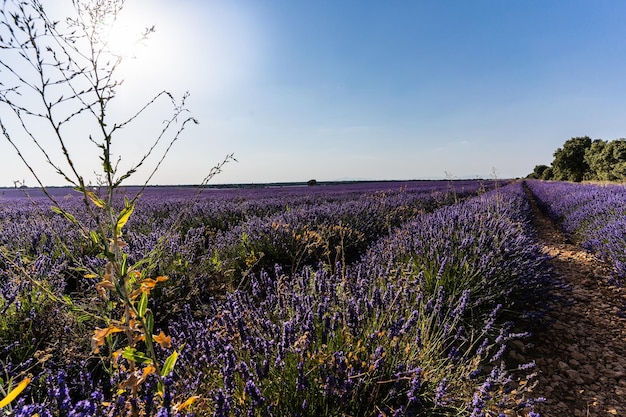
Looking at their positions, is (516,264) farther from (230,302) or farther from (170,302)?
(170,302)

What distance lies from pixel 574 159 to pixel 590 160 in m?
5.52

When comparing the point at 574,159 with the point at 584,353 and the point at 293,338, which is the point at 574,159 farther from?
the point at 293,338

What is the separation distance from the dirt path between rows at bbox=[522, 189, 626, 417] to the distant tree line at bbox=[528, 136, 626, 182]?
2201 centimetres

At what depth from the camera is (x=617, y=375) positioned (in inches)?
84.7

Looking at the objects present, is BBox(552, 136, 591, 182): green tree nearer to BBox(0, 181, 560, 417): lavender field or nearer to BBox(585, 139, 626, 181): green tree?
BBox(585, 139, 626, 181): green tree

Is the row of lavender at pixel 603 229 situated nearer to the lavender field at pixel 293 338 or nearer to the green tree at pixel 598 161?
the lavender field at pixel 293 338

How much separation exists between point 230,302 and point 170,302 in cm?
102

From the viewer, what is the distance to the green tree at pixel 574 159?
103ft

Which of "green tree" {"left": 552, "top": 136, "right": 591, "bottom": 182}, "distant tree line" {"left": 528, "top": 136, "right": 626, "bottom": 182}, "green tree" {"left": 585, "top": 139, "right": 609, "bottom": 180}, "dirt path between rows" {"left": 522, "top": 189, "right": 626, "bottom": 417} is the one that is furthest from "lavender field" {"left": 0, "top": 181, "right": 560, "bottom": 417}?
"green tree" {"left": 552, "top": 136, "right": 591, "bottom": 182}

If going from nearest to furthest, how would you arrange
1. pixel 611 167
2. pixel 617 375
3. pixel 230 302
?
pixel 230 302, pixel 617 375, pixel 611 167

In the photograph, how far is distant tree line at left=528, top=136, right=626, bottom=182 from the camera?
21.0 m

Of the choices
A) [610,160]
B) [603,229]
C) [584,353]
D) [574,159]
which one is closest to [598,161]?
[610,160]

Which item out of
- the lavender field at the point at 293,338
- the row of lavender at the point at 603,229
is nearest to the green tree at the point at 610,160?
the row of lavender at the point at 603,229

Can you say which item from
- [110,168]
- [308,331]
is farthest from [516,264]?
[110,168]
